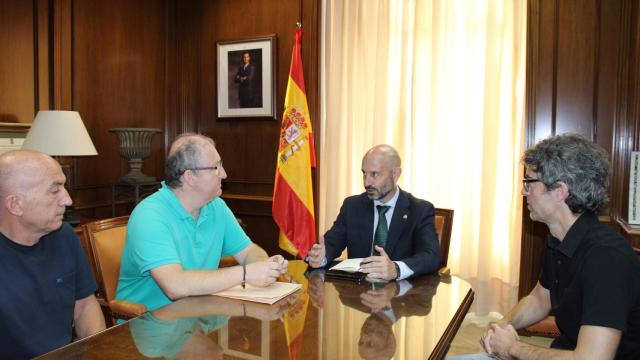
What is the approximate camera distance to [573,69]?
3.51 meters

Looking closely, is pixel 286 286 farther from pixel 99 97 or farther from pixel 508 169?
pixel 99 97

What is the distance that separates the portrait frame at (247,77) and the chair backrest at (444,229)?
Result: 2.22m

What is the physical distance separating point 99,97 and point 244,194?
152 cm

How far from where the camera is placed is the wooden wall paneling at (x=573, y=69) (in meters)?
3.44

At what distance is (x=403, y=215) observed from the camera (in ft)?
8.30

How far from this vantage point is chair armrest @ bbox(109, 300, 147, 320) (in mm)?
1916

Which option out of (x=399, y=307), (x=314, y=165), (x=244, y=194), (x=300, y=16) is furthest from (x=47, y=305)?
(x=300, y=16)

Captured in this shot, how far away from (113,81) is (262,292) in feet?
9.95

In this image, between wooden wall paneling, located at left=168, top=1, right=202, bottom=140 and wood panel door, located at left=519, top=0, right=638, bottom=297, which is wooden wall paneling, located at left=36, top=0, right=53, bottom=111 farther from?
wood panel door, located at left=519, top=0, right=638, bottom=297

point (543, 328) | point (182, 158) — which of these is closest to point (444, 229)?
point (543, 328)

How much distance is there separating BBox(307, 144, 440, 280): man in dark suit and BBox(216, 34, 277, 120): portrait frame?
2095 mm

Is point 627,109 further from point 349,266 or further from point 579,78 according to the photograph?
point 349,266

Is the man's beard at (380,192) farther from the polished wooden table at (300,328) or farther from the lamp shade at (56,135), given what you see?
the lamp shade at (56,135)

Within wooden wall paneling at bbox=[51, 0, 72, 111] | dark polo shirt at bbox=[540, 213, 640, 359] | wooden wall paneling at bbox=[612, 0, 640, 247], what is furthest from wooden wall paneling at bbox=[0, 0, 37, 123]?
wooden wall paneling at bbox=[612, 0, 640, 247]
